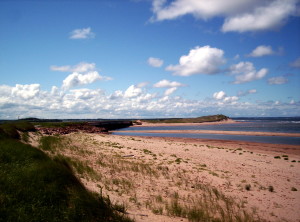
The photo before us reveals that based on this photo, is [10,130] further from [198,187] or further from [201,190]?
[201,190]

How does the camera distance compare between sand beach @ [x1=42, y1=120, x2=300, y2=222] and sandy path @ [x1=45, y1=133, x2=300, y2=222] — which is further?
sandy path @ [x1=45, y1=133, x2=300, y2=222]

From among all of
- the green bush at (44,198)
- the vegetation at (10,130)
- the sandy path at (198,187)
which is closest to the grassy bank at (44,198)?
the green bush at (44,198)

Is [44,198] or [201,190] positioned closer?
[44,198]

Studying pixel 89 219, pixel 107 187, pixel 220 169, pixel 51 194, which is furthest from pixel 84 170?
pixel 220 169

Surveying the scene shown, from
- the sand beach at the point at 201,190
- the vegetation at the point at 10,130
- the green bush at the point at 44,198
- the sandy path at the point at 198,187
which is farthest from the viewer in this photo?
the vegetation at the point at 10,130

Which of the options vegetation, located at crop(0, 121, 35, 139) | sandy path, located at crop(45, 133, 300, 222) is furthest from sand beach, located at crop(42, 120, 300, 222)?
vegetation, located at crop(0, 121, 35, 139)

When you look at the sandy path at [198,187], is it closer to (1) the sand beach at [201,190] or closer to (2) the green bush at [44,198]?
(1) the sand beach at [201,190]

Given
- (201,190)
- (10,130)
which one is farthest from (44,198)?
(10,130)

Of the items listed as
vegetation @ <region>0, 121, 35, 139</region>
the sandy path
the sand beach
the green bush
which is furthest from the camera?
vegetation @ <region>0, 121, 35, 139</region>

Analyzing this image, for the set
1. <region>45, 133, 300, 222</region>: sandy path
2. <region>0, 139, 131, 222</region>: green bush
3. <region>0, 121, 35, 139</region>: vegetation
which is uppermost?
<region>0, 121, 35, 139</region>: vegetation

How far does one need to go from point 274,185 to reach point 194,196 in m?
5.99

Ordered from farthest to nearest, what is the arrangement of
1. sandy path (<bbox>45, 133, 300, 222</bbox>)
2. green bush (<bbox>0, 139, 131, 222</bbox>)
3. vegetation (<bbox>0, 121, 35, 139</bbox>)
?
vegetation (<bbox>0, 121, 35, 139</bbox>) < sandy path (<bbox>45, 133, 300, 222</bbox>) < green bush (<bbox>0, 139, 131, 222</bbox>)

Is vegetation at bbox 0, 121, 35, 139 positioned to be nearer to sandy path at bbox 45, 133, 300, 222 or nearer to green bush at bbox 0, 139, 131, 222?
sandy path at bbox 45, 133, 300, 222

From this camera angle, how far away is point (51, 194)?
25.7 feet
